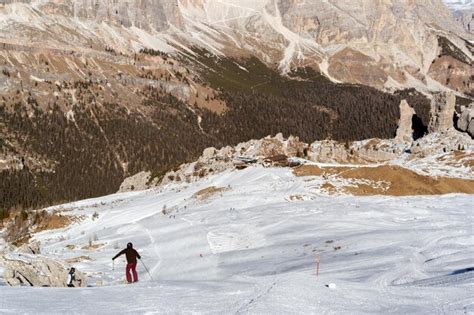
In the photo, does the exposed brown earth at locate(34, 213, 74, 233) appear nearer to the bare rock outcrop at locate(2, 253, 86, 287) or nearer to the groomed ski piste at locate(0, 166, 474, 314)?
the groomed ski piste at locate(0, 166, 474, 314)

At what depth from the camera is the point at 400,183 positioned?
2581 inches

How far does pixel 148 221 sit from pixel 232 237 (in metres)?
15.8

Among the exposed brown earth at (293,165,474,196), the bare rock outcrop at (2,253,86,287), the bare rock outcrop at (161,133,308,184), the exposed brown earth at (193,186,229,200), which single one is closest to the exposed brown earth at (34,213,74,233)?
the exposed brown earth at (193,186,229,200)

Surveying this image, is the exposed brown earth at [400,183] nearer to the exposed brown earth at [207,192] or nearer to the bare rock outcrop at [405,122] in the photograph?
the exposed brown earth at [207,192]

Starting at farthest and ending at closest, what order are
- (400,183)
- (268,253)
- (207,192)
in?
1. (207,192)
2. (400,183)
3. (268,253)

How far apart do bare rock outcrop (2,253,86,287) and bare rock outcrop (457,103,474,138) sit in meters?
103

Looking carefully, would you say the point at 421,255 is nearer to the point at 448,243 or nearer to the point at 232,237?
the point at 448,243

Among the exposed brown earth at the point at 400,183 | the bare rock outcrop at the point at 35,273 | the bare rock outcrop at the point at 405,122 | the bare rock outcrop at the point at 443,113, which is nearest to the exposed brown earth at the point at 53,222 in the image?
the exposed brown earth at the point at 400,183

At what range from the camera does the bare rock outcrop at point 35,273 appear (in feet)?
80.1

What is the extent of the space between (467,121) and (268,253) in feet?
307

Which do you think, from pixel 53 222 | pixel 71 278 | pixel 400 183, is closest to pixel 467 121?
pixel 400 183

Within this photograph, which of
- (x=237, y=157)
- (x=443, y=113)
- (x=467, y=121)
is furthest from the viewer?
(x=443, y=113)

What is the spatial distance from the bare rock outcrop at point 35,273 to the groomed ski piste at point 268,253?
187 centimetres

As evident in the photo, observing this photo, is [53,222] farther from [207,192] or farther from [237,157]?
[237,157]
